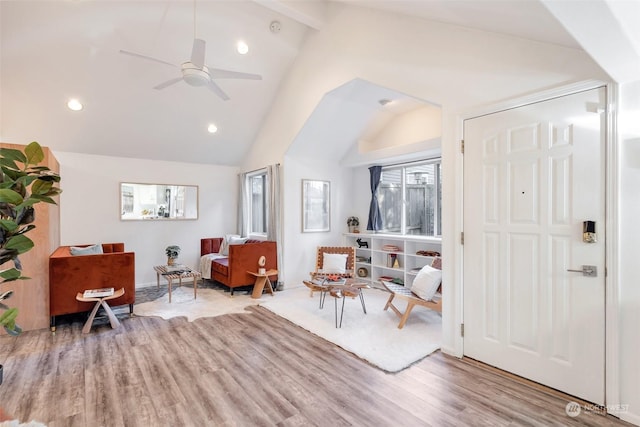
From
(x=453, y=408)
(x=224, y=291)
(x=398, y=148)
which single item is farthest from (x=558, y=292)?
(x=224, y=291)

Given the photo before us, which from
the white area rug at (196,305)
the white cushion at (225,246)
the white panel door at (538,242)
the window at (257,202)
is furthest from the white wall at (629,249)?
the white cushion at (225,246)

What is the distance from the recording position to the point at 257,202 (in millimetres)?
6836

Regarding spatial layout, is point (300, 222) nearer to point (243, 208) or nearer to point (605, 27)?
point (243, 208)

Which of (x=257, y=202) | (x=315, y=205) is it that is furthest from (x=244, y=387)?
(x=257, y=202)

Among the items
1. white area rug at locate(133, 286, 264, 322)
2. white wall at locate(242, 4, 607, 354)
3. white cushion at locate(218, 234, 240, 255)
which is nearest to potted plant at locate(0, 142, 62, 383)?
white area rug at locate(133, 286, 264, 322)

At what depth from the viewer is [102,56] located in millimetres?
4270

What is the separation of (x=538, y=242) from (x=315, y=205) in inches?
157

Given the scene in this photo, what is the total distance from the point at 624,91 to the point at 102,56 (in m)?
5.56

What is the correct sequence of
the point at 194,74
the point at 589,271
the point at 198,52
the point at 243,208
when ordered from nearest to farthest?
the point at 589,271 < the point at 198,52 < the point at 194,74 < the point at 243,208

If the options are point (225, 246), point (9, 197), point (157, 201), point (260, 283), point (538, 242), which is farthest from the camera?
point (225, 246)

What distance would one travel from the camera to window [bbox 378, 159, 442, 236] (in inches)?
209

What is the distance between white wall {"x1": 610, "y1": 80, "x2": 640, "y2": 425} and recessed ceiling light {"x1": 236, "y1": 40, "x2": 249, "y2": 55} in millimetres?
4352

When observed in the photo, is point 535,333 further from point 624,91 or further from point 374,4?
point 374,4

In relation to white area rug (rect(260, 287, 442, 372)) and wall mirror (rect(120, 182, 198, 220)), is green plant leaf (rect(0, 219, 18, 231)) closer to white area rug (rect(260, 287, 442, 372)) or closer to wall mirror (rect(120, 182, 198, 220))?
white area rug (rect(260, 287, 442, 372))
